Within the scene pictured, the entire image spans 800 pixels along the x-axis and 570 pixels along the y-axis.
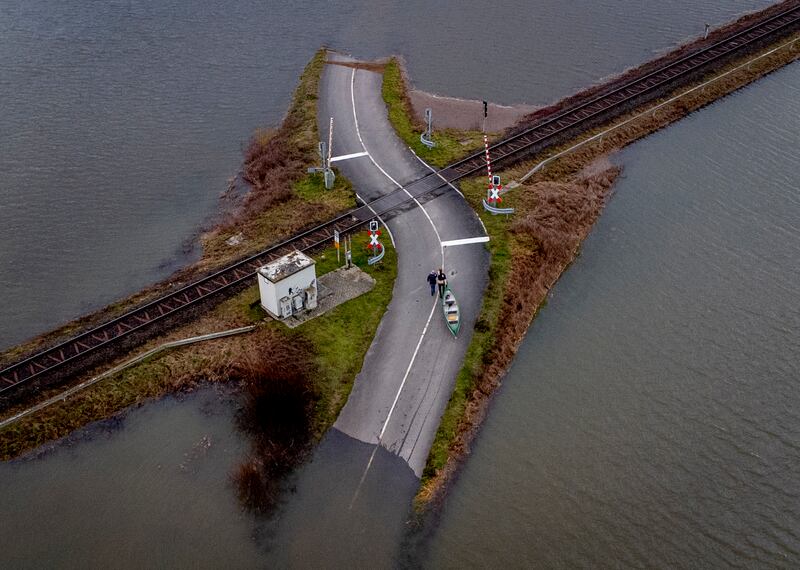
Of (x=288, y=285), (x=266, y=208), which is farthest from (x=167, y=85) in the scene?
(x=288, y=285)

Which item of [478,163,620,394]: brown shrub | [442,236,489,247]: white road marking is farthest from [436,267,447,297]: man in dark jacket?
[442,236,489,247]: white road marking

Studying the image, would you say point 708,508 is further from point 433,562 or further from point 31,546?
point 31,546

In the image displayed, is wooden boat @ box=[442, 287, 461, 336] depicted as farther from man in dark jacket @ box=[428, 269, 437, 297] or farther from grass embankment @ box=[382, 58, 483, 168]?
grass embankment @ box=[382, 58, 483, 168]

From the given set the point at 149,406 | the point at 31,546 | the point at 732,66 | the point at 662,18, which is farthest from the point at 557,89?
the point at 31,546

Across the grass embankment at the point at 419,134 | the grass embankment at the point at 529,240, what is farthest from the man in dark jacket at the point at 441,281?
the grass embankment at the point at 419,134

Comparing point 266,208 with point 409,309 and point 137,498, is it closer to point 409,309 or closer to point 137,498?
point 409,309

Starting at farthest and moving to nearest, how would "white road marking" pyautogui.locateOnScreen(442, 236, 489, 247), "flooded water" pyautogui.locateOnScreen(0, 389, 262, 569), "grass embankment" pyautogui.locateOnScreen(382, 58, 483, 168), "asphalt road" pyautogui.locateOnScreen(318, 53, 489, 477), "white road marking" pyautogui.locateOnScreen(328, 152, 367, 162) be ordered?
"grass embankment" pyautogui.locateOnScreen(382, 58, 483, 168)
"white road marking" pyautogui.locateOnScreen(328, 152, 367, 162)
"white road marking" pyautogui.locateOnScreen(442, 236, 489, 247)
"asphalt road" pyautogui.locateOnScreen(318, 53, 489, 477)
"flooded water" pyautogui.locateOnScreen(0, 389, 262, 569)
